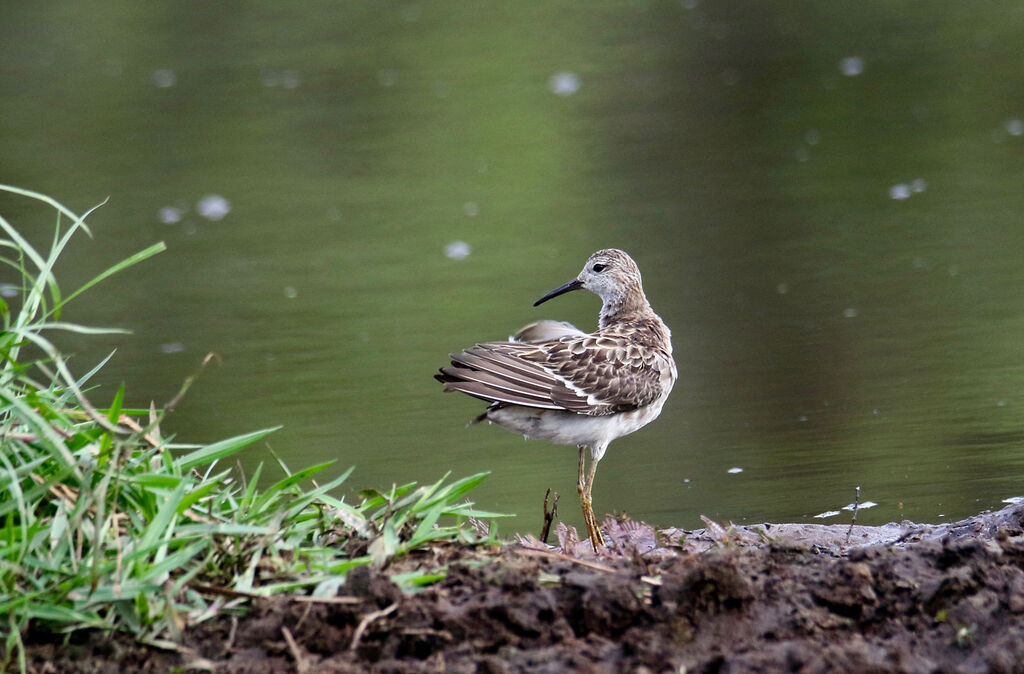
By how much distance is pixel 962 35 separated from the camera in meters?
15.8

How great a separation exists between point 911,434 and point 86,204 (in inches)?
325

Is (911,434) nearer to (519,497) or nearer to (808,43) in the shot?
(519,497)

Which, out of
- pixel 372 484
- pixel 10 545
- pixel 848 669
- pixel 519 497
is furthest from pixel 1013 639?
pixel 372 484

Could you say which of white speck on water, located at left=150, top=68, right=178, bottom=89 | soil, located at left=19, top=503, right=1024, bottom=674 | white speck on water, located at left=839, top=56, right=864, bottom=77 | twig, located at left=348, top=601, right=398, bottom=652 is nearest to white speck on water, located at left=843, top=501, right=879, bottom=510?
soil, located at left=19, top=503, right=1024, bottom=674

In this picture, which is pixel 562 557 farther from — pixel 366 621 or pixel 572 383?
→ pixel 572 383

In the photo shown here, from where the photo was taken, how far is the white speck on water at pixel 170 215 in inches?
468

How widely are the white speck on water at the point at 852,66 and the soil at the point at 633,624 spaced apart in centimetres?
1227

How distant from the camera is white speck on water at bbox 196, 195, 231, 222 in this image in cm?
1219

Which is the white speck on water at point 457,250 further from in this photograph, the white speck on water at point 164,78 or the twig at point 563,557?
the white speck on water at point 164,78

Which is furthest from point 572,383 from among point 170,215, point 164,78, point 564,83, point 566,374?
point 164,78

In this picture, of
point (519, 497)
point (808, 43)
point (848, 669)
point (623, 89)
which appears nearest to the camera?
point (848, 669)

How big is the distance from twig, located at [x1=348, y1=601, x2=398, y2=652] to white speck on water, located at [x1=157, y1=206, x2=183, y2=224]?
9.32 meters

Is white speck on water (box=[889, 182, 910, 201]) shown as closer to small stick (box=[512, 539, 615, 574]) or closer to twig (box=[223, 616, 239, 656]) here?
small stick (box=[512, 539, 615, 574])

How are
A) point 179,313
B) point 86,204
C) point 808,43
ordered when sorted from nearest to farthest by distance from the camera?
1. point 179,313
2. point 86,204
3. point 808,43
